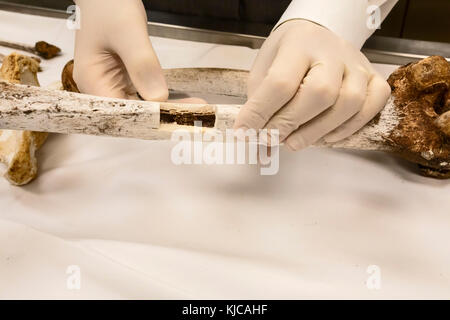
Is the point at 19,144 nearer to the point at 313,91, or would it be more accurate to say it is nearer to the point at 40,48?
the point at 40,48

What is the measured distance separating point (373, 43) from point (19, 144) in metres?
1.13

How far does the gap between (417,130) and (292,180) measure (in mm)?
296

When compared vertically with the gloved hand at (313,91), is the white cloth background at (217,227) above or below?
below

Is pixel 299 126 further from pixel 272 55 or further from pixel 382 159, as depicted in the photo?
pixel 382 159

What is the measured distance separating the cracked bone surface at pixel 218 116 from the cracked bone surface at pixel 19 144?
0.50ft

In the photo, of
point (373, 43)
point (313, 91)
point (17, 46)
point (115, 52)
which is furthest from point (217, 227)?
point (17, 46)

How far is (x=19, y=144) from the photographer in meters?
0.98

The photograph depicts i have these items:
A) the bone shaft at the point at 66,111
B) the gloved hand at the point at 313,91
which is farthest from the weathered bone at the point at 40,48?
the gloved hand at the point at 313,91

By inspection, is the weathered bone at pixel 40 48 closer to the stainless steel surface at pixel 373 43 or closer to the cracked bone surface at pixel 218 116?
the stainless steel surface at pixel 373 43

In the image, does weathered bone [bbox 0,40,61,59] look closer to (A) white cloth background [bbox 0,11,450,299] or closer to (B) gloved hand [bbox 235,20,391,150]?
(A) white cloth background [bbox 0,11,450,299]

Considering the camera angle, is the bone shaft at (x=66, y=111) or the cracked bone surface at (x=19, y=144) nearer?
the bone shaft at (x=66, y=111)

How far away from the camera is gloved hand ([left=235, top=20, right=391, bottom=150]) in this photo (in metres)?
0.77

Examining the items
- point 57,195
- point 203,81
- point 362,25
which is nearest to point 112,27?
point 203,81

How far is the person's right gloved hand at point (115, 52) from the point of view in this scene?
0.89 metres
